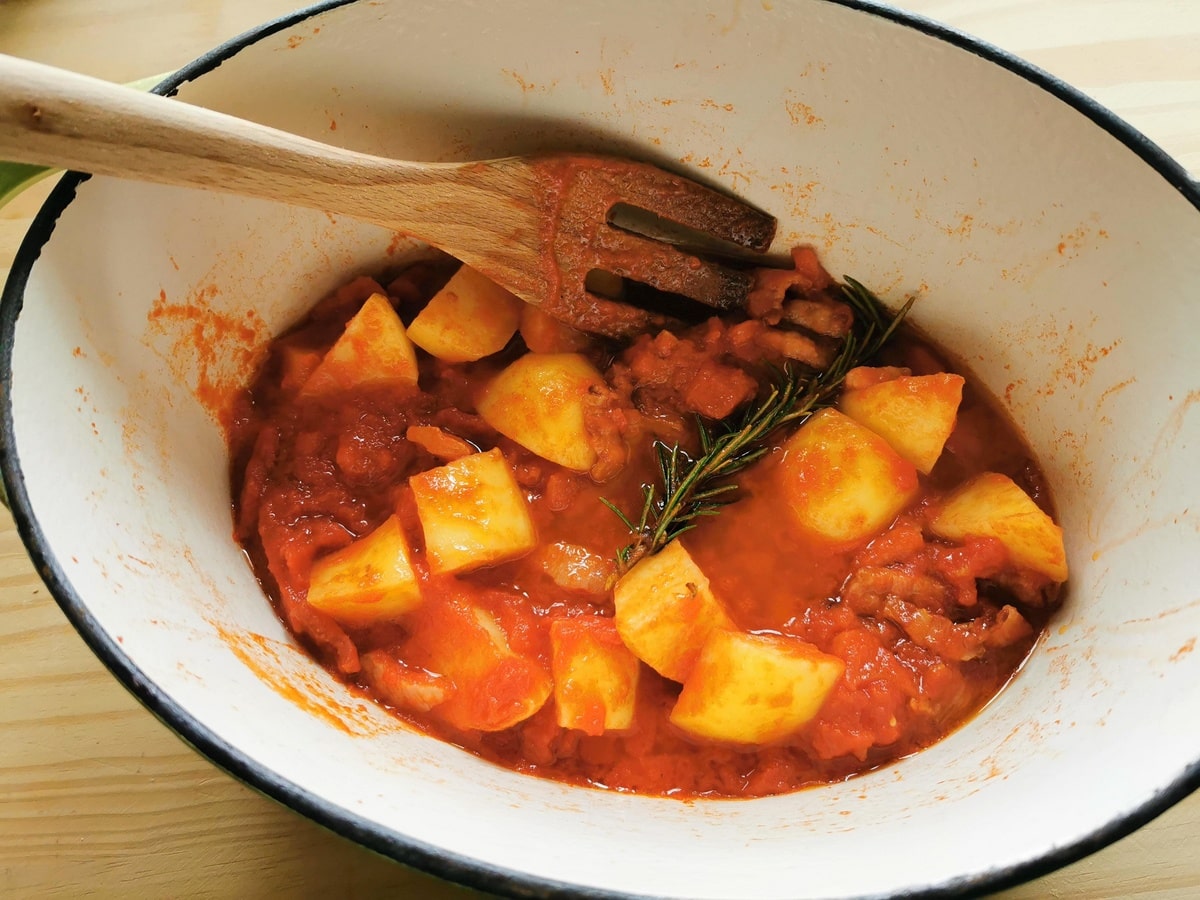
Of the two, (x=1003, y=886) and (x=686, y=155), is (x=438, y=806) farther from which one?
(x=686, y=155)

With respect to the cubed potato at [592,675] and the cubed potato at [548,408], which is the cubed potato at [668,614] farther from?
the cubed potato at [548,408]

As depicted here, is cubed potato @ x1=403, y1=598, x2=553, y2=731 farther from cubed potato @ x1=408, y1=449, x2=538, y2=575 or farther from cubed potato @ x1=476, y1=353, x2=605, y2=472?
cubed potato @ x1=476, y1=353, x2=605, y2=472

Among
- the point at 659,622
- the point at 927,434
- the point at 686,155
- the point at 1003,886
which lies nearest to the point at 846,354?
the point at 927,434

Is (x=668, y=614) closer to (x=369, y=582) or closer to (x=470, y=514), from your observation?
(x=470, y=514)

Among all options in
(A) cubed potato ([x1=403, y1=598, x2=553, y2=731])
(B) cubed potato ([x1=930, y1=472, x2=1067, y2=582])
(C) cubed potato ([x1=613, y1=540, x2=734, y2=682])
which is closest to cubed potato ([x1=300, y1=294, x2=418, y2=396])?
(A) cubed potato ([x1=403, y1=598, x2=553, y2=731])

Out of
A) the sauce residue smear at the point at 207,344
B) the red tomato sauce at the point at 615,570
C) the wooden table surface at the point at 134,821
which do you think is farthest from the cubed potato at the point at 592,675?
the sauce residue smear at the point at 207,344

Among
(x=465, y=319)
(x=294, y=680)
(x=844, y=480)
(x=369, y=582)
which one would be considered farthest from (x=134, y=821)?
(x=844, y=480)
